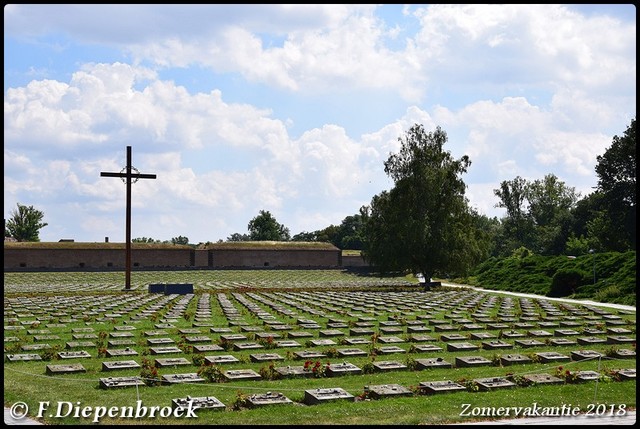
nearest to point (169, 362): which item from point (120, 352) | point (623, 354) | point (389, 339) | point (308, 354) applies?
point (120, 352)

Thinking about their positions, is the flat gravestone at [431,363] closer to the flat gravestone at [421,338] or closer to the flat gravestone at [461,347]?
the flat gravestone at [461,347]

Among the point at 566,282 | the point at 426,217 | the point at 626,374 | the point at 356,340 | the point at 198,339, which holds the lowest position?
the point at 626,374

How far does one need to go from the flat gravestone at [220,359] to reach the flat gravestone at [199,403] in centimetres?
315

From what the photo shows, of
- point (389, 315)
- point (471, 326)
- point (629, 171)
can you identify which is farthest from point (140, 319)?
point (629, 171)

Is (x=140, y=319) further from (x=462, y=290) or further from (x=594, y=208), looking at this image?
(x=594, y=208)

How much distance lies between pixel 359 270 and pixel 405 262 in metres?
31.4

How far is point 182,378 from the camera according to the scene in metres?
10.4

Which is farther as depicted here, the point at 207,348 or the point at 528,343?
the point at 528,343

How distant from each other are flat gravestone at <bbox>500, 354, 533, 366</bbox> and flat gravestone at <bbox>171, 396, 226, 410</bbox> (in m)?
5.62

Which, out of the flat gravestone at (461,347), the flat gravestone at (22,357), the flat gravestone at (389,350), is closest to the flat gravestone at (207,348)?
the flat gravestone at (22,357)

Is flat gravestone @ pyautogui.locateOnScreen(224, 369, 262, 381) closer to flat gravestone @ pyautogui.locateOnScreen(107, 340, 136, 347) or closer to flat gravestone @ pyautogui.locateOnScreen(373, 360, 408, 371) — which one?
flat gravestone @ pyautogui.locateOnScreen(373, 360, 408, 371)

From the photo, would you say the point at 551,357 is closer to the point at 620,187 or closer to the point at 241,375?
the point at 241,375

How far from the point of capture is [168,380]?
1026 cm

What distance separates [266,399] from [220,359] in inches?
132
